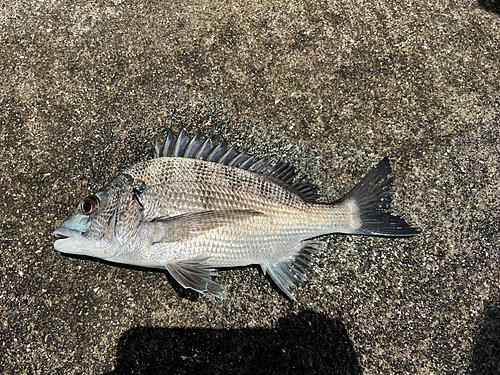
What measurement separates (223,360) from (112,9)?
10.7 ft

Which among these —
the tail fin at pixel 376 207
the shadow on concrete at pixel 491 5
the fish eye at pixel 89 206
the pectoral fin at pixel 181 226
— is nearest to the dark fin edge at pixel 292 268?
the tail fin at pixel 376 207

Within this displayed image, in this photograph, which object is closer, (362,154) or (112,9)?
(362,154)

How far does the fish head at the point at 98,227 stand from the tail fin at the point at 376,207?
1618mm

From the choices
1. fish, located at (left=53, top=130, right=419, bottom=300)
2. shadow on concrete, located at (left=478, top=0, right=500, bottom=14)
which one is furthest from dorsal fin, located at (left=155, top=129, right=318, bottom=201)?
shadow on concrete, located at (left=478, top=0, right=500, bottom=14)

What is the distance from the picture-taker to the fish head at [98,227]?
2.20 meters

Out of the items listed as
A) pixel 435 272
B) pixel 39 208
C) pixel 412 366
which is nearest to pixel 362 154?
pixel 435 272

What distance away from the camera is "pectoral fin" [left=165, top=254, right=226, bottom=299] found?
216 cm

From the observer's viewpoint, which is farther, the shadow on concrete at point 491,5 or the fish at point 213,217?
the shadow on concrete at point 491,5

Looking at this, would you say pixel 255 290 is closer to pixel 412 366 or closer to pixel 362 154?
pixel 412 366

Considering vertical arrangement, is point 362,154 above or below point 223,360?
above

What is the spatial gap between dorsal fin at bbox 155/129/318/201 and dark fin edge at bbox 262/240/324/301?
1.23 ft

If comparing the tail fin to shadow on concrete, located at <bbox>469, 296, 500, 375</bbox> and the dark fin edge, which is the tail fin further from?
shadow on concrete, located at <bbox>469, 296, 500, 375</bbox>

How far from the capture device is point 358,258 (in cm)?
260

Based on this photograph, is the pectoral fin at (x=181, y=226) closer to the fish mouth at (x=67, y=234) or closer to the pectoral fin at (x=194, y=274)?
the pectoral fin at (x=194, y=274)
